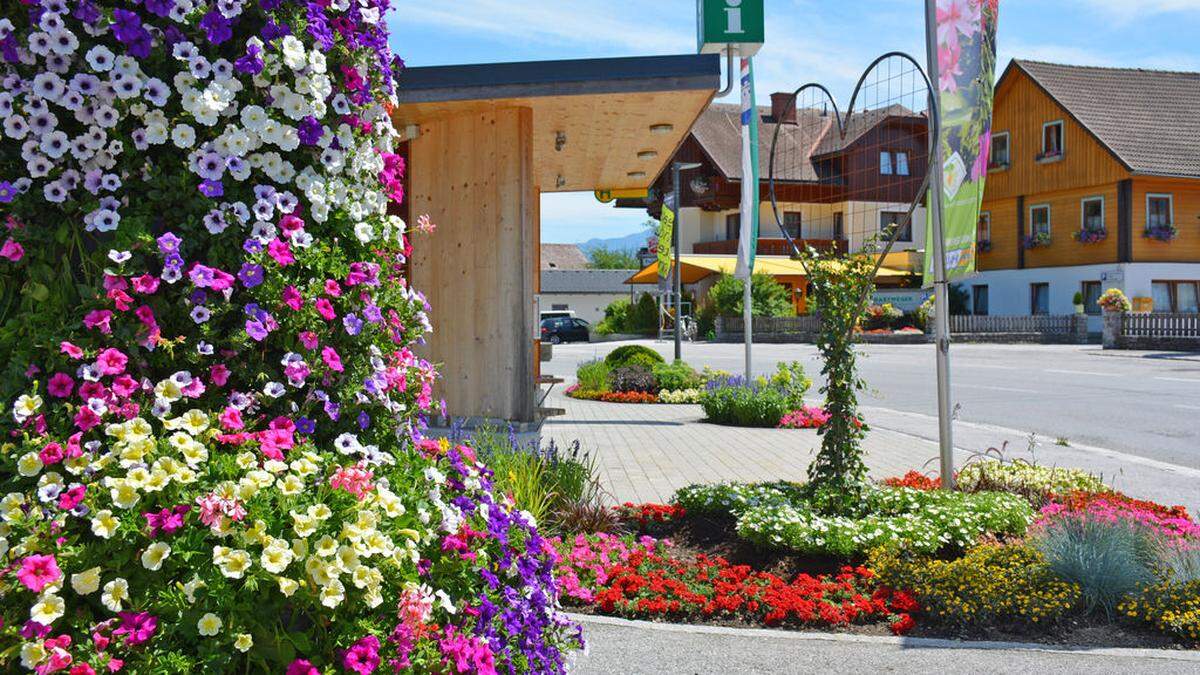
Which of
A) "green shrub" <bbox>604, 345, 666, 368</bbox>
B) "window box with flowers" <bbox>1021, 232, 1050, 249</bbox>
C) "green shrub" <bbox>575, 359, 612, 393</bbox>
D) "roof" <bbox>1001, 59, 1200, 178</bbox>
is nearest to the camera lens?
"green shrub" <bbox>575, 359, 612, 393</bbox>

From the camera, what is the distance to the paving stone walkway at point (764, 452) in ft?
28.6

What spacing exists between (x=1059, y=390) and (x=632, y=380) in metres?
7.53

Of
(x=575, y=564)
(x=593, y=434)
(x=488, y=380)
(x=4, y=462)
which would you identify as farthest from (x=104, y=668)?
(x=593, y=434)

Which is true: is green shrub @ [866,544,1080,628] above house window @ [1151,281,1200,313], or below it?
below

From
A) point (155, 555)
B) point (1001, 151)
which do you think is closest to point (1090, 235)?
point (1001, 151)

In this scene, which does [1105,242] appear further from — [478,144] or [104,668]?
[104,668]

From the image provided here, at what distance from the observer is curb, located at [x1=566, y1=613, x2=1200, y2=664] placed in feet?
14.3

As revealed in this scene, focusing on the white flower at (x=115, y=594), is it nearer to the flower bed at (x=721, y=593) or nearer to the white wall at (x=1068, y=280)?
the flower bed at (x=721, y=593)

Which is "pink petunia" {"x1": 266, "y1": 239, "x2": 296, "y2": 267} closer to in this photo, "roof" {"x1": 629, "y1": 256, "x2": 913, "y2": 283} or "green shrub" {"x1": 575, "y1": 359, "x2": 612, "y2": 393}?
"green shrub" {"x1": 575, "y1": 359, "x2": 612, "y2": 393}

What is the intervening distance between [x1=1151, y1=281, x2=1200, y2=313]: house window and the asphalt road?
9841mm

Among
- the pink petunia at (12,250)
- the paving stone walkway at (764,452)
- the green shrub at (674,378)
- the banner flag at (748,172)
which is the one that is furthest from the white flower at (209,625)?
the green shrub at (674,378)

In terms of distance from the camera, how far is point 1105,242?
41.1m

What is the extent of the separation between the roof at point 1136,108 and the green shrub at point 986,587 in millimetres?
40092

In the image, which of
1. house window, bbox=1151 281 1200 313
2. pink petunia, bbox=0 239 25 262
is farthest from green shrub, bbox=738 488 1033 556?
house window, bbox=1151 281 1200 313
